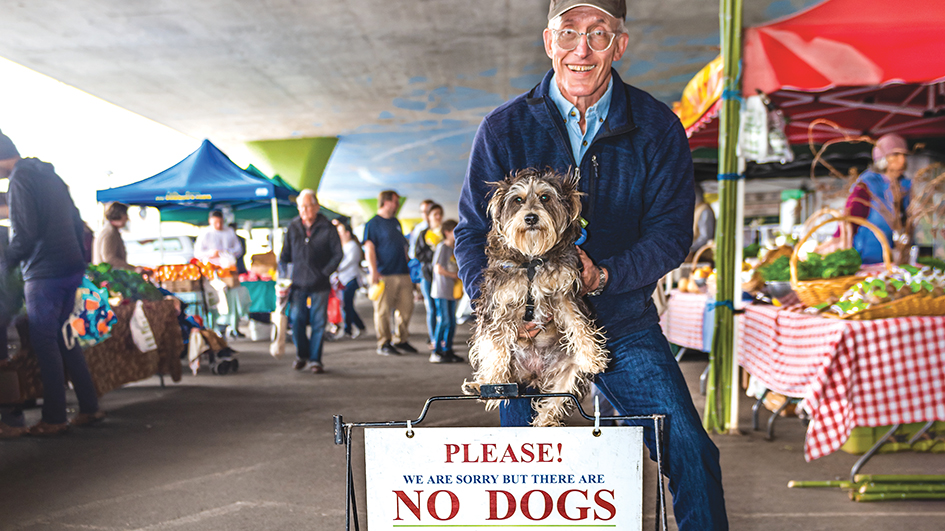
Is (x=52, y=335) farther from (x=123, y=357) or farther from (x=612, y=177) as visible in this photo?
(x=612, y=177)

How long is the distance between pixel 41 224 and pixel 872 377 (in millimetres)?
5672

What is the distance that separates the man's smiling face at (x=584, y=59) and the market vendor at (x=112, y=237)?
21.3ft

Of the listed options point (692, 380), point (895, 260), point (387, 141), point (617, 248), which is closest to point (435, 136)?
point (387, 141)

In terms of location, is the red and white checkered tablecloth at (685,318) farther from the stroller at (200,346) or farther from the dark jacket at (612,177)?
the stroller at (200,346)

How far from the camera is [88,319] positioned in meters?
5.01

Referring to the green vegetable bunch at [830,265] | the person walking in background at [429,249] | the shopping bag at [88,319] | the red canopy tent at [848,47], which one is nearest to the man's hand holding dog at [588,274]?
the green vegetable bunch at [830,265]

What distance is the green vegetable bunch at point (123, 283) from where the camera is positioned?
5840 millimetres

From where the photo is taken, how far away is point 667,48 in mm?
11414

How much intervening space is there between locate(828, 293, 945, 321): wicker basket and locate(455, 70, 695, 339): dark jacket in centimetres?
229

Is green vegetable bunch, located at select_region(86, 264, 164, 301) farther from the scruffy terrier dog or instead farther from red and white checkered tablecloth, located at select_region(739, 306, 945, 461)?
red and white checkered tablecloth, located at select_region(739, 306, 945, 461)

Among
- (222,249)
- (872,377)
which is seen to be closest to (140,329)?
(222,249)

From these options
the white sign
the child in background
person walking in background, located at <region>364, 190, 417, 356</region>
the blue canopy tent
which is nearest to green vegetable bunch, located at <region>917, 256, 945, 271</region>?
the white sign

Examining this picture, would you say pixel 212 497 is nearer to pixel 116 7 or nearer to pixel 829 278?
pixel 829 278

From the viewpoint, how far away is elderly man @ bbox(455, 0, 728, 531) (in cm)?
166
